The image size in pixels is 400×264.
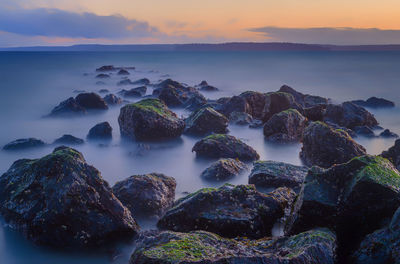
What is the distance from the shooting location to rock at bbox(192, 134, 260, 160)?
1146 cm

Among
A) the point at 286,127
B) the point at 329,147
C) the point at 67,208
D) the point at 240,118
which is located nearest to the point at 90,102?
the point at 240,118

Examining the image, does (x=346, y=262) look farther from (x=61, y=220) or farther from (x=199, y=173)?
(x=199, y=173)

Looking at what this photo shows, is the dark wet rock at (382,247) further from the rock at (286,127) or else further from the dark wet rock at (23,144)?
the dark wet rock at (23,144)

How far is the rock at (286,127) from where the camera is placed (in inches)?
555

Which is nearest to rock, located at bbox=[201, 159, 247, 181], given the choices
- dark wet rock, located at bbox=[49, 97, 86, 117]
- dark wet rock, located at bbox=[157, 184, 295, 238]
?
dark wet rock, located at bbox=[157, 184, 295, 238]

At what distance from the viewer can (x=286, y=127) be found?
46.4ft

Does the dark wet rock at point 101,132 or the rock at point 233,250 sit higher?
the rock at point 233,250

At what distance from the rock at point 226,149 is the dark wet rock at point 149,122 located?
9.16 feet

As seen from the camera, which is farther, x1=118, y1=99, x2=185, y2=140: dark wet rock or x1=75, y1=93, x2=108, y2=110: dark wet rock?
x1=75, y1=93, x2=108, y2=110: dark wet rock

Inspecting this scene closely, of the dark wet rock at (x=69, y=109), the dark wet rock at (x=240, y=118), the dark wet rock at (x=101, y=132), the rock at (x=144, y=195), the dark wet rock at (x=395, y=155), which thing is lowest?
the dark wet rock at (x=69, y=109)

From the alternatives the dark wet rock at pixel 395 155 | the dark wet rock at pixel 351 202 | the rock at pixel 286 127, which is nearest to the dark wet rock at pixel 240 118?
the rock at pixel 286 127

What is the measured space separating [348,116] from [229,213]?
40.7 ft

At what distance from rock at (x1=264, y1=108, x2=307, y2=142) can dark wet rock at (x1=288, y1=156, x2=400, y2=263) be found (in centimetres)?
818

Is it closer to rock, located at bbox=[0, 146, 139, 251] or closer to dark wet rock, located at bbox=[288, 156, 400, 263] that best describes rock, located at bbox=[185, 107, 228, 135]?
rock, located at bbox=[0, 146, 139, 251]
